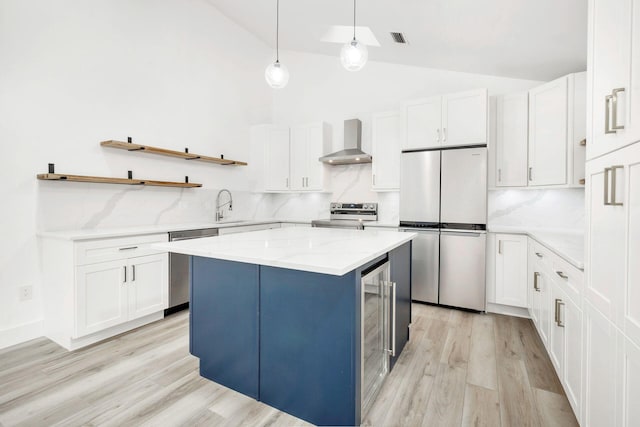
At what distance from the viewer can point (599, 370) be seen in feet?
4.24

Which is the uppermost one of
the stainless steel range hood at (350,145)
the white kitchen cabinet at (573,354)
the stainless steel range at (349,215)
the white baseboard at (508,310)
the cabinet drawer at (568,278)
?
the stainless steel range hood at (350,145)

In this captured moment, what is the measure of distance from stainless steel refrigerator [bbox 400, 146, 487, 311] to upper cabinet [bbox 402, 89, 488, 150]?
125 mm

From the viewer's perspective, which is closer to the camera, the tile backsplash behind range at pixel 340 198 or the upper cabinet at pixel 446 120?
the upper cabinet at pixel 446 120

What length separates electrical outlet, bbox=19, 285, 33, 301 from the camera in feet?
8.68

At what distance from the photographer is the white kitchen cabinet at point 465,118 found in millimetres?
3352

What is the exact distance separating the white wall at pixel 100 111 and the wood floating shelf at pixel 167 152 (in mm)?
115

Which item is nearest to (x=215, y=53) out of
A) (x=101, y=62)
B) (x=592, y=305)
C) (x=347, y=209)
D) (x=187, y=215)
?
(x=101, y=62)

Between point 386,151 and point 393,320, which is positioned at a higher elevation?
point 386,151

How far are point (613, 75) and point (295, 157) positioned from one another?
4.07 m

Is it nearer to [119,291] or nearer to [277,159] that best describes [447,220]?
[277,159]

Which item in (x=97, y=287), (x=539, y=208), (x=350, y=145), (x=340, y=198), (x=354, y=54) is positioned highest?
(x=354, y=54)

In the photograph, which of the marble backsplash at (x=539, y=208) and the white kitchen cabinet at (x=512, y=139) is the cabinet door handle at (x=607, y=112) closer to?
the white kitchen cabinet at (x=512, y=139)

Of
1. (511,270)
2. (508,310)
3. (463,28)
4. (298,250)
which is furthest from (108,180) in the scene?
(508,310)

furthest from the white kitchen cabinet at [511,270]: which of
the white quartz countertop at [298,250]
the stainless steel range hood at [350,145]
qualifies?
the stainless steel range hood at [350,145]
